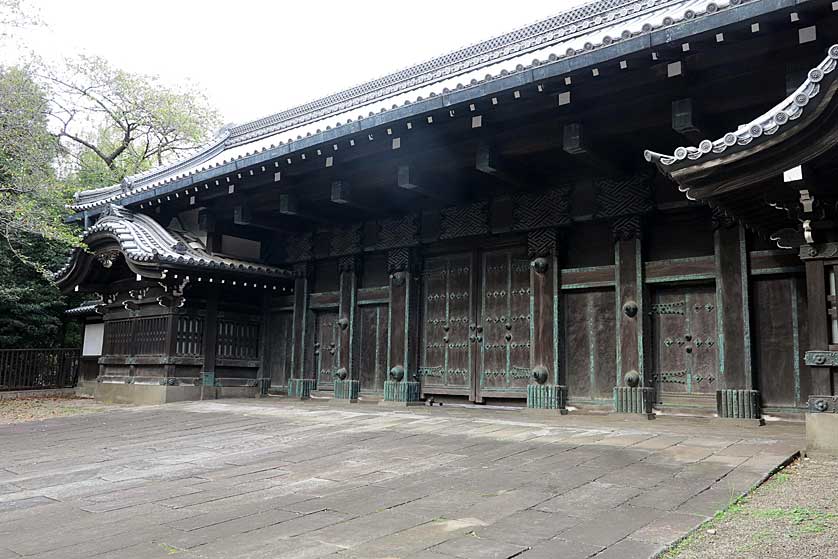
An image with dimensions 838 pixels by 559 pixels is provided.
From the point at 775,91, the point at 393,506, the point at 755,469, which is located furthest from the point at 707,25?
the point at 393,506

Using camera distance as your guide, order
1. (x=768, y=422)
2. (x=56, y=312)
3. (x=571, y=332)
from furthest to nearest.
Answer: (x=56, y=312), (x=571, y=332), (x=768, y=422)

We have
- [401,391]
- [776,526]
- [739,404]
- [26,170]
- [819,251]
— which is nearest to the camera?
[776,526]

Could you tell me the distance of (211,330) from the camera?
38.0ft

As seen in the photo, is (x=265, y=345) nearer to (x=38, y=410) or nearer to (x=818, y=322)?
(x=38, y=410)

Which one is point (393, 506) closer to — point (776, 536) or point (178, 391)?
point (776, 536)

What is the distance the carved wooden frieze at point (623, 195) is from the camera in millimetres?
7825

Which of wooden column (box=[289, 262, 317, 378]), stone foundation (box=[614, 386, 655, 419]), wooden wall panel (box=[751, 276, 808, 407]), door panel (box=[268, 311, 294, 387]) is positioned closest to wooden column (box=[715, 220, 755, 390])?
wooden wall panel (box=[751, 276, 808, 407])

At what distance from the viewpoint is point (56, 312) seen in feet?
60.8

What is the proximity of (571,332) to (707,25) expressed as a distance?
4.33 m

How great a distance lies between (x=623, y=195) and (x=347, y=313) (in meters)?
5.18

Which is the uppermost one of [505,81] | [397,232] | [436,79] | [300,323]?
[436,79]

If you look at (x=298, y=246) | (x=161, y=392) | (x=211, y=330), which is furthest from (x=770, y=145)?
(x=161, y=392)

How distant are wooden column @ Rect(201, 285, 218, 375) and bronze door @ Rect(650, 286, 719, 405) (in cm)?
780

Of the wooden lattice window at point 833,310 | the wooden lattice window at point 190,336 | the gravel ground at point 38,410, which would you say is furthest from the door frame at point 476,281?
the gravel ground at point 38,410
